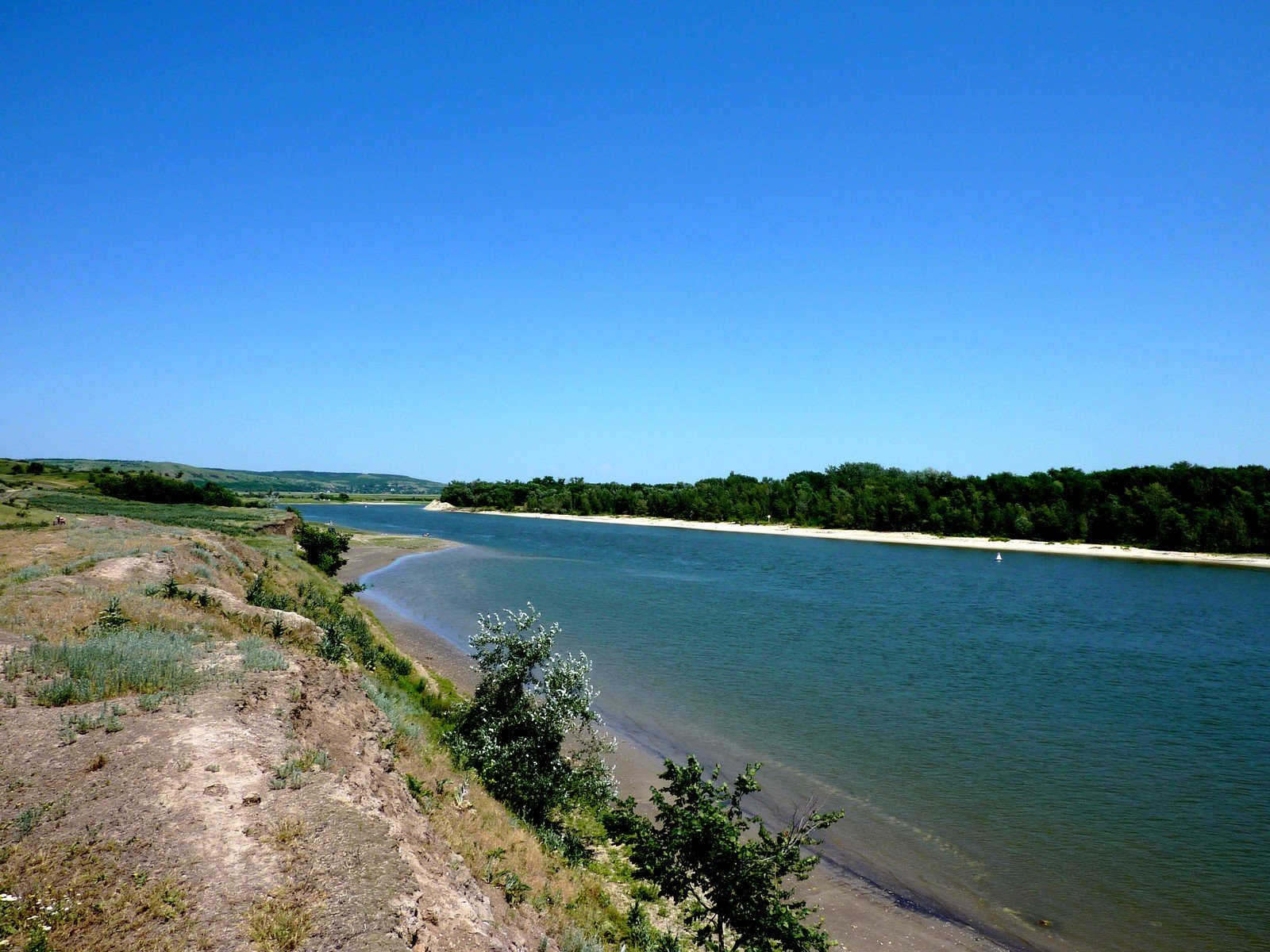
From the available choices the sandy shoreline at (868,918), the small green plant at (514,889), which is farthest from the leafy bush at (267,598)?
the small green plant at (514,889)

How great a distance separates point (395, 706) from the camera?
1559 centimetres

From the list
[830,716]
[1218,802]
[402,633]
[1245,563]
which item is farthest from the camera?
[1245,563]

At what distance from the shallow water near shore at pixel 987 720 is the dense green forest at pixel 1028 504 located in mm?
31371

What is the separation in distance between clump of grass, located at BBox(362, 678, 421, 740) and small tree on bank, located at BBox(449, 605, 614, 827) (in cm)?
126

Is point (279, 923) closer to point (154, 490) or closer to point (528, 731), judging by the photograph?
point (528, 731)

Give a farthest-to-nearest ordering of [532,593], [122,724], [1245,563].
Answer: [1245,563]
[532,593]
[122,724]

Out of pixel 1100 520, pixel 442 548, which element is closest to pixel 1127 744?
pixel 442 548

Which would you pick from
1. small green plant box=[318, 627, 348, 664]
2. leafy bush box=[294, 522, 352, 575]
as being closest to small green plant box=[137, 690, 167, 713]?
small green plant box=[318, 627, 348, 664]

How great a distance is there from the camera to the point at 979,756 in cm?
2167

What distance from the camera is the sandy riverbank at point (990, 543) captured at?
272ft

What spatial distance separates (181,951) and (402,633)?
31.8 meters

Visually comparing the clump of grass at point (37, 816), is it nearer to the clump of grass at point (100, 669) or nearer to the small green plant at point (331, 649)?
the clump of grass at point (100, 669)

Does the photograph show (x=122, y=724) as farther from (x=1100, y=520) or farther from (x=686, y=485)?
(x=686, y=485)

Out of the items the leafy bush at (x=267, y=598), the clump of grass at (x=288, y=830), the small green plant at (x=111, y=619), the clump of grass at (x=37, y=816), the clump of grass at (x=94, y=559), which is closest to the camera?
the clump of grass at (x=37, y=816)
